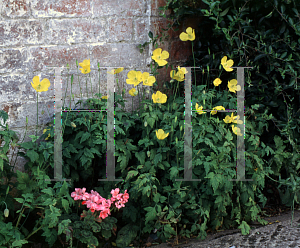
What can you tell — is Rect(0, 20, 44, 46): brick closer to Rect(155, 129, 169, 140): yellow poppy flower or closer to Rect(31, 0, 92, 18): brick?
Rect(31, 0, 92, 18): brick

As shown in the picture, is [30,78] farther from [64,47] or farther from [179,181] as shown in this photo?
[179,181]

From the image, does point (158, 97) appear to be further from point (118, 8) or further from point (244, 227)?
point (244, 227)

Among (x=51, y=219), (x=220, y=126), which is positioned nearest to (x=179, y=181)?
(x=220, y=126)

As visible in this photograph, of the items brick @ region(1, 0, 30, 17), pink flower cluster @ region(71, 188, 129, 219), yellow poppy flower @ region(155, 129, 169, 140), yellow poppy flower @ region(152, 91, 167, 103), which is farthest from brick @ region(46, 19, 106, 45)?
pink flower cluster @ region(71, 188, 129, 219)

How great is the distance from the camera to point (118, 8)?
7.64ft

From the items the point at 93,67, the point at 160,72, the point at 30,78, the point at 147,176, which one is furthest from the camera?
the point at 160,72

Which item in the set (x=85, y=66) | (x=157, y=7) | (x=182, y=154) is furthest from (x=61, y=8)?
(x=182, y=154)

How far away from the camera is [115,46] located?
7.74ft

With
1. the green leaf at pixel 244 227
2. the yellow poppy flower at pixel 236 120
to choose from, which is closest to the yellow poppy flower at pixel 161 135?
the yellow poppy flower at pixel 236 120

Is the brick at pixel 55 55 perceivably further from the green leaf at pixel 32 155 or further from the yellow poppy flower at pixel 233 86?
the yellow poppy flower at pixel 233 86

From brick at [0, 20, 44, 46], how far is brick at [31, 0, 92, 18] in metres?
0.08

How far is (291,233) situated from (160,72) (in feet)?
4.63

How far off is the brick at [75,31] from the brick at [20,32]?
69mm

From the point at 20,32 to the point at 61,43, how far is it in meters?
0.26
